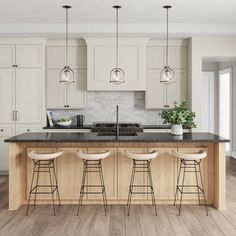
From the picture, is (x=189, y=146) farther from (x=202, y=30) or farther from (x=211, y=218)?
(x=202, y=30)

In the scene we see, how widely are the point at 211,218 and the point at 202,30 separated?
355cm

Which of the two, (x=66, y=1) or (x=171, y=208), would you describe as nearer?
(x=171, y=208)

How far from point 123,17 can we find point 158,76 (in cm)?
154

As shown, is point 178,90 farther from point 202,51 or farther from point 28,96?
point 28,96

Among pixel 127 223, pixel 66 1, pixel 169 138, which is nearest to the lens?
pixel 127 223

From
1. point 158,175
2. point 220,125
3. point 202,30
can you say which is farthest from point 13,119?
point 220,125

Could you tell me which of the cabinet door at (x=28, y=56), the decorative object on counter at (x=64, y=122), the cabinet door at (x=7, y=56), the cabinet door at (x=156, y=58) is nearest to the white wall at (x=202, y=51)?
the cabinet door at (x=156, y=58)

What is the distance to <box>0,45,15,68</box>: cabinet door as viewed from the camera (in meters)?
6.68

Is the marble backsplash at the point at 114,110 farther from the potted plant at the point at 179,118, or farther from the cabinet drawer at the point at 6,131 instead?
the potted plant at the point at 179,118

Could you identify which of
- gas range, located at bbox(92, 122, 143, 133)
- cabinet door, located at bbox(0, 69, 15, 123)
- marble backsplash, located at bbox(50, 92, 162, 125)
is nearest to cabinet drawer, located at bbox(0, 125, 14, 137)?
cabinet door, located at bbox(0, 69, 15, 123)

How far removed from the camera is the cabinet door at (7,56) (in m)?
6.68

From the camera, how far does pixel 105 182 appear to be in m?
4.75

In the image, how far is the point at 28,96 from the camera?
264 inches

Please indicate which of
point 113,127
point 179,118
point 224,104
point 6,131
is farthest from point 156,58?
point 6,131
